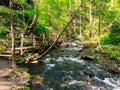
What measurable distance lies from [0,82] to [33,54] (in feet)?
24.7

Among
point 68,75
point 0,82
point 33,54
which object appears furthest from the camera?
point 33,54

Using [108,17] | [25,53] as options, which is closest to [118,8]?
[108,17]

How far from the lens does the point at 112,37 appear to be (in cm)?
2753

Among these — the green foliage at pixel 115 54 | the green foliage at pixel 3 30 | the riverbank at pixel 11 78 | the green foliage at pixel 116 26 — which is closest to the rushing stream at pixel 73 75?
the riverbank at pixel 11 78

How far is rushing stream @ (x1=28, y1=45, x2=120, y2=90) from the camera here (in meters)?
14.1

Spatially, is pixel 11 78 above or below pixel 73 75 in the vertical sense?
above

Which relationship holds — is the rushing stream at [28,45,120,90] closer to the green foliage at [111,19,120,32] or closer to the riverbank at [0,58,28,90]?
the riverbank at [0,58,28,90]

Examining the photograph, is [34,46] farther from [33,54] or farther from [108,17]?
[108,17]

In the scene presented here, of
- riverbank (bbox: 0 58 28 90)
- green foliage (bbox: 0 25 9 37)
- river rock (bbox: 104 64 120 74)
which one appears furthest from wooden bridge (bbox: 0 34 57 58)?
river rock (bbox: 104 64 120 74)

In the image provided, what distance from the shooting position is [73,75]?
653 inches

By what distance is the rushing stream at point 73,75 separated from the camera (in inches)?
557

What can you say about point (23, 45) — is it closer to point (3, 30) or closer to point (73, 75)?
point (3, 30)

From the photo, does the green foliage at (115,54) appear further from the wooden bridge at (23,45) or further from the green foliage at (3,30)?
the green foliage at (3,30)

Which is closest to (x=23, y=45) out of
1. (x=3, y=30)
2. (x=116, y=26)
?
(x=3, y=30)
